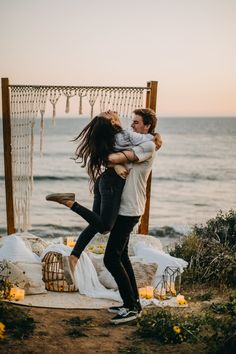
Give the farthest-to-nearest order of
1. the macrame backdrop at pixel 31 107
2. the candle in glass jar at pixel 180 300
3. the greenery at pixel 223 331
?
the macrame backdrop at pixel 31 107, the candle in glass jar at pixel 180 300, the greenery at pixel 223 331

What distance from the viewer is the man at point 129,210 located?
518 cm

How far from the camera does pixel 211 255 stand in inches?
283

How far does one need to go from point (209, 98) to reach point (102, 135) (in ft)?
110

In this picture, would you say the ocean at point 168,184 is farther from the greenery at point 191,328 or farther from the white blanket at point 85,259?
the greenery at point 191,328

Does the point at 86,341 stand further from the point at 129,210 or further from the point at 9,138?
the point at 9,138

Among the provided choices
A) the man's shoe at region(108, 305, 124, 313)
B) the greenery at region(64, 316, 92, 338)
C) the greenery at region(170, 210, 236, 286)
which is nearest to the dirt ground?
the greenery at region(64, 316, 92, 338)

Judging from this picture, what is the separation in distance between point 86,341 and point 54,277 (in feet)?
4.94

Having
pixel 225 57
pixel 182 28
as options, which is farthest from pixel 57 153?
pixel 182 28

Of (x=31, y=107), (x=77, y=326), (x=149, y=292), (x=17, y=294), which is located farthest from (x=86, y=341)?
(x=31, y=107)

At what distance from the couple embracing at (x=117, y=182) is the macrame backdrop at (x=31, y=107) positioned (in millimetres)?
1849

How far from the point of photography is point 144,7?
15.7 metres

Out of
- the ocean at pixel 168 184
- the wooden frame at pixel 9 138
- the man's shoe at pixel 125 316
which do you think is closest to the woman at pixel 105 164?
the man's shoe at pixel 125 316

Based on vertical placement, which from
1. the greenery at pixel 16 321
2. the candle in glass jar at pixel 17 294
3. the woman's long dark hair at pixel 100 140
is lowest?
the candle in glass jar at pixel 17 294

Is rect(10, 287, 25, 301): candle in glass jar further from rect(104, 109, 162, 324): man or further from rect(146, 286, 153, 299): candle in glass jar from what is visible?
rect(146, 286, 153, 299): candle in glass jar
